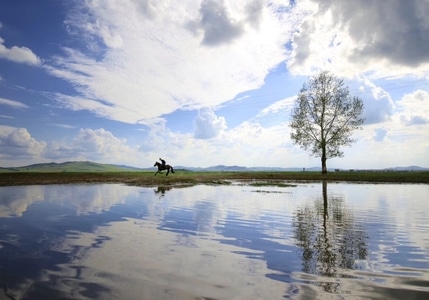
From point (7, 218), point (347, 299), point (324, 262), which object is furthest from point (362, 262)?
point (7, 218)

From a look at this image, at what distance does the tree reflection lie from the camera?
25.6 ft

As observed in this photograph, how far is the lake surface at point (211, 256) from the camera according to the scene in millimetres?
6289

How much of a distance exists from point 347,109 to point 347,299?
219ft

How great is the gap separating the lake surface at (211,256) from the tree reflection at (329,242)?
41 millimetres

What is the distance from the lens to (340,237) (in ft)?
37.5

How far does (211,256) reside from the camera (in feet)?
29.2

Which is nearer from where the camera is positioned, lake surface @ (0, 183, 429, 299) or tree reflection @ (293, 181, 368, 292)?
lake surface @ (0, 183, 429, 299)

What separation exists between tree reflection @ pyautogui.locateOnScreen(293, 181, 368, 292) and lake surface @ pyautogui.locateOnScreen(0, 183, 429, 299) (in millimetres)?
41

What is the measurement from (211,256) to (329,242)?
4.56 m

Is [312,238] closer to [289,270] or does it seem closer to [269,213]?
[289,270]

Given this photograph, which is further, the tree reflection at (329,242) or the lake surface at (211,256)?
the tree reflection at (329,242)

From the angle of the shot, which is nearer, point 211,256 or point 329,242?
point 211,256

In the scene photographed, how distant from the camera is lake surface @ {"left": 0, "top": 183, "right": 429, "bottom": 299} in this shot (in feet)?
20.6

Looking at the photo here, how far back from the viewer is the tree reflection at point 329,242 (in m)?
7.82
